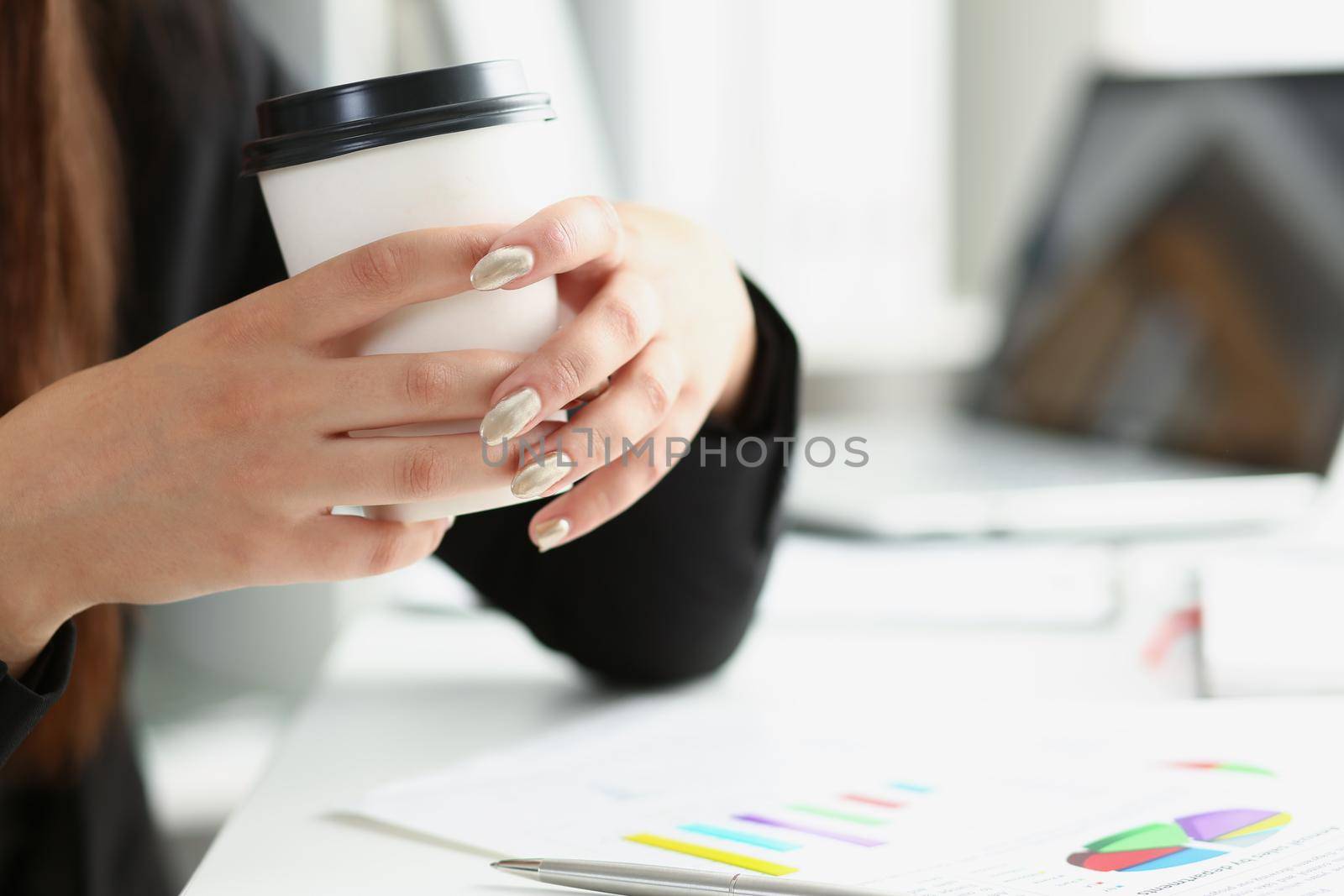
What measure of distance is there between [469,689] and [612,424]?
0.22 m

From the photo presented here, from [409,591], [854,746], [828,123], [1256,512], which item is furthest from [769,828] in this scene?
[828,123]

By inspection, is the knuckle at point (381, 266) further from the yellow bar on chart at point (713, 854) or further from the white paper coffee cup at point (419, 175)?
the yellow bar on chart at point (713, 854)

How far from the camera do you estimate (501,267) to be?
1.14 feet

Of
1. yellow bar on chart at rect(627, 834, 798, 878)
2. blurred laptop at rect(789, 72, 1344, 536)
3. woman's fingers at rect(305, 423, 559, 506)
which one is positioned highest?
→ woman's fingers at rect(305, 423, 559, 506)

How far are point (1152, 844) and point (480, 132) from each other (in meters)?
0.29

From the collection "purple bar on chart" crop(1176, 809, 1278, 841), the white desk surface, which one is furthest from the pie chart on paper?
the white desk surface

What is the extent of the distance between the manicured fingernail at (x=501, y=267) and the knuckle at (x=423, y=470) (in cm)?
6

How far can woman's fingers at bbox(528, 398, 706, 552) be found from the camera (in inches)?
17.7

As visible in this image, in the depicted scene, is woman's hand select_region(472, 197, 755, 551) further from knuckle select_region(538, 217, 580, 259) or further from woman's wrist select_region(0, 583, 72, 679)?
woman's wrist select_region(0, 583, 72, 679)

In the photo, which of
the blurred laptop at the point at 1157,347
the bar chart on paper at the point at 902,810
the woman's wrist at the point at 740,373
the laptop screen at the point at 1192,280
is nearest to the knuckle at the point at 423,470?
the bar chart on paper at the point at 902,810

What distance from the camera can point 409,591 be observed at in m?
0.76

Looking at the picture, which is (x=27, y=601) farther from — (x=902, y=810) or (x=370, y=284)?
(x=902, y=810)

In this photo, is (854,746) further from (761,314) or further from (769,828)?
(761,314)

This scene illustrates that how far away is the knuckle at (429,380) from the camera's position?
0.36m
